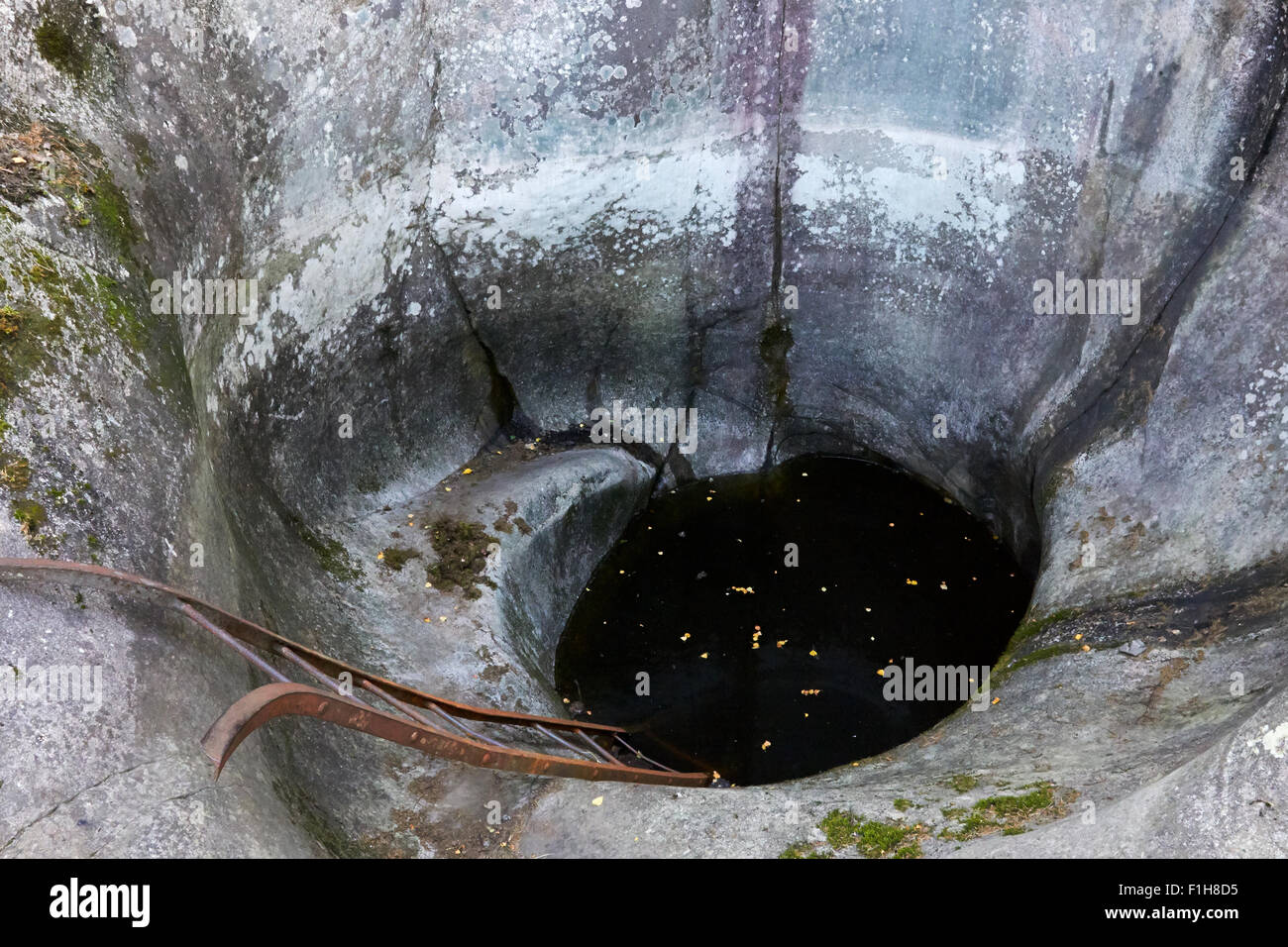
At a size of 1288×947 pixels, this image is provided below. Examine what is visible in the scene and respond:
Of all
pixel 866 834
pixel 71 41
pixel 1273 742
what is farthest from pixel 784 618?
pixel 71 41

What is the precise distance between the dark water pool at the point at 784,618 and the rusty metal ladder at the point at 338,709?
87cm

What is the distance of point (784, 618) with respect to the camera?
27.9ft

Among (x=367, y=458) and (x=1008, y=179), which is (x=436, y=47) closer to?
(x=367, y=458)

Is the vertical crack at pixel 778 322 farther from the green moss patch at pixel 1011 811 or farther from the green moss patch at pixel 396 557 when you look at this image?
the green moss patch at pixel 1011 811

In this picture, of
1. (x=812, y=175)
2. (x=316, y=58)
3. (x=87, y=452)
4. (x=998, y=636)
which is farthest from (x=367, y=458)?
(x=998, y=636)

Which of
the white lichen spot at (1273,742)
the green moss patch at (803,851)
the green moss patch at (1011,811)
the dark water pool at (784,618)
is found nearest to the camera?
the white lichen spot at (1273,742)

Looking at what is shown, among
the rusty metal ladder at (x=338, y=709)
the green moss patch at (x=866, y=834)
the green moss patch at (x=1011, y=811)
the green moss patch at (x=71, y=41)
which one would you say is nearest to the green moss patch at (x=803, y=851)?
the green moss patch at (x=866, y=834)

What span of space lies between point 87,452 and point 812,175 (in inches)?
217

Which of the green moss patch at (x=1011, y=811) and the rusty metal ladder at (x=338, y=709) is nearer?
the rusty metal ladder at (x=338, y=709)

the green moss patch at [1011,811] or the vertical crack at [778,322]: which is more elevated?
the vertical crack at [778,322]

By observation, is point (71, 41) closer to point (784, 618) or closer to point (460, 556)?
point (460, 556)

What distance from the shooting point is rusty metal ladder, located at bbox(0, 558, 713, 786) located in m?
4.30

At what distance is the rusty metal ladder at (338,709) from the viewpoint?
4.30 m

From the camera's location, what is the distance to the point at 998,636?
832cm
